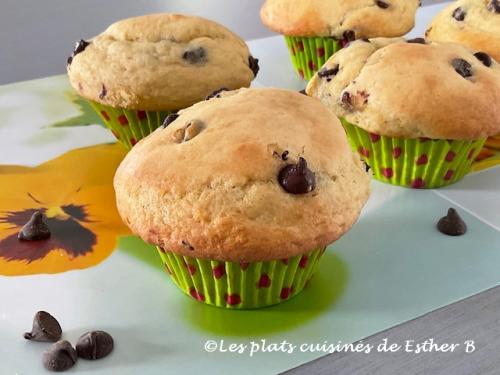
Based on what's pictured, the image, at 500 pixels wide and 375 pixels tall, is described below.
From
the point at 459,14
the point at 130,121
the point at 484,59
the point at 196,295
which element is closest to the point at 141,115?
the point at 130,121

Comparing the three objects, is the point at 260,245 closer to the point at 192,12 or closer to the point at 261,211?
the point at 261,211

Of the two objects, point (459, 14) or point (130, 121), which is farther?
point (459, 14)

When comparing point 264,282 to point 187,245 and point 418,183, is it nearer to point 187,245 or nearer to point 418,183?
point 187,245

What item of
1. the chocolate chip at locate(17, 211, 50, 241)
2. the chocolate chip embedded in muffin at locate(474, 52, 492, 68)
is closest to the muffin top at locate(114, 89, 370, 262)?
the chocolate chip at locate(17, 211, 50, 241)

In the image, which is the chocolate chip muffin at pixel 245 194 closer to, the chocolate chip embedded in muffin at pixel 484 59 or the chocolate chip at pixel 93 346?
the chocolate chip at pixel 93 346

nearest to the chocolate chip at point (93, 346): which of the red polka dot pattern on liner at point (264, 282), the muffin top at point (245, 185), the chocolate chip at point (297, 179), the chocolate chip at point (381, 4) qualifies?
the muffin top at point (245, 185)

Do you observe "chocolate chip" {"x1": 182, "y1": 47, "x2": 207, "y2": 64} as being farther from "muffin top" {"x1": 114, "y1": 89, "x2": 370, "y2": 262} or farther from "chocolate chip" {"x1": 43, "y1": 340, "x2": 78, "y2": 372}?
"chocolate chip" {"x1": 43, "y1": 340, "x2": 78, "y2": 372}
